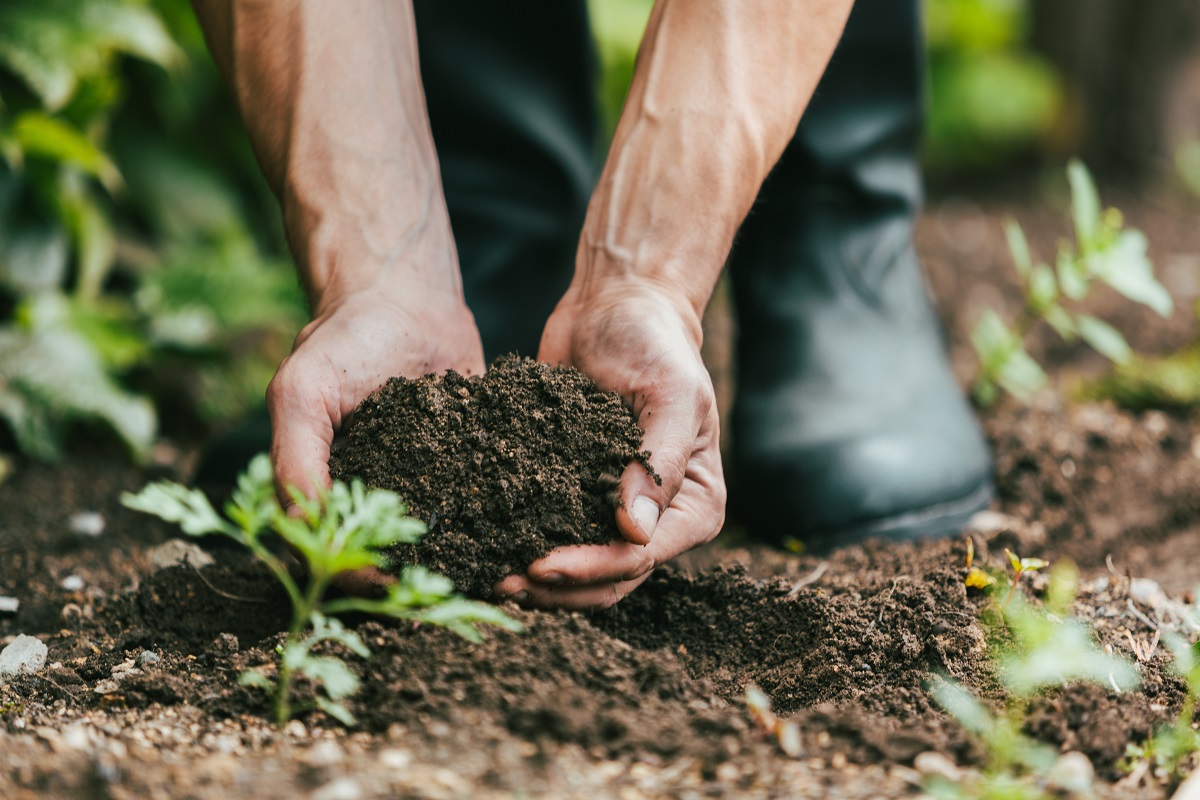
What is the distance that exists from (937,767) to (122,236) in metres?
2.84

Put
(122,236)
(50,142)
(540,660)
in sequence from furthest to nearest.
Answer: (122,236), (50,142), (540,660)

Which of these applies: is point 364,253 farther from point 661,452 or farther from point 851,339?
point 851,339

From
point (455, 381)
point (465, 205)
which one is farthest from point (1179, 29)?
point (455, 381)

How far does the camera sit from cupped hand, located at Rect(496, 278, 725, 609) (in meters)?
1.37

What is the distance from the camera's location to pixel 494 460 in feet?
4.66

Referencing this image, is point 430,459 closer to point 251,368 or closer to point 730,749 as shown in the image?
point 730,749

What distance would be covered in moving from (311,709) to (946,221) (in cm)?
402

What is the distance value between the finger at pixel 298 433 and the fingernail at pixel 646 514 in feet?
1.36

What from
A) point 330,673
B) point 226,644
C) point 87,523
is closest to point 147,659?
point 226,644

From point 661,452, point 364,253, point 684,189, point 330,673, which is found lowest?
point 330,673

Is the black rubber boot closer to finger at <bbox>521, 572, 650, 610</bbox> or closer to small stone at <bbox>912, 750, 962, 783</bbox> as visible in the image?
finger at <bbox>521, 572, 650, 610</bbox>

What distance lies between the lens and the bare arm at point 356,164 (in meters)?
1.64

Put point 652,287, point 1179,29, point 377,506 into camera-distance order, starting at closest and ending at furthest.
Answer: point 377,506, point 652,287, point 1179,29

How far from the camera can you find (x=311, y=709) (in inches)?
48.9
